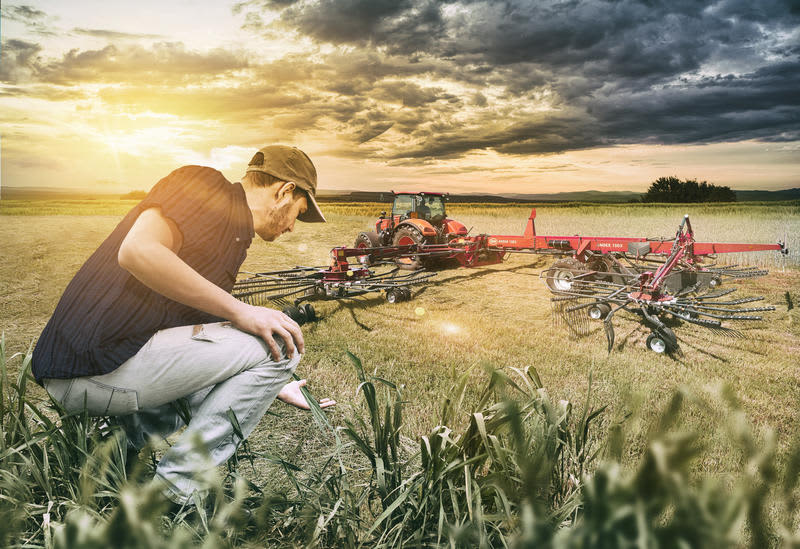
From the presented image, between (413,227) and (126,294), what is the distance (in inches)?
366

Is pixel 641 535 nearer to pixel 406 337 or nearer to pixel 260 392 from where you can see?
pixel 260 392

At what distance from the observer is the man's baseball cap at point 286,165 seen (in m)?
1.75

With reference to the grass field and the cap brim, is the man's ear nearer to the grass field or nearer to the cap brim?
the cap brim

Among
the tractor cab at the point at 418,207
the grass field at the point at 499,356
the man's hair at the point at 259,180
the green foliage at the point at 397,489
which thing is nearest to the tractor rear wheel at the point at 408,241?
the tractor cab at the point at 418,207

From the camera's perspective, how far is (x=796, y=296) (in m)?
7.59

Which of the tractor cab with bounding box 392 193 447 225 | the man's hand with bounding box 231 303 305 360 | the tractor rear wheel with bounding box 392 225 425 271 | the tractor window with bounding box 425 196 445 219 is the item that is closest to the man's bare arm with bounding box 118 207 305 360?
the man's hand with bounding box 231 303 305 360

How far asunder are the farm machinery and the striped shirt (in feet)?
12.5

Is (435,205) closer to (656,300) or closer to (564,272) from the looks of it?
(564,272)

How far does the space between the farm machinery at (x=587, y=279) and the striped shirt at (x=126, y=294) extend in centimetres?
380

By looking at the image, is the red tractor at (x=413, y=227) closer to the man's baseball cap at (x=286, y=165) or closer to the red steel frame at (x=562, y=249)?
the red steel frame at (x=562, y=249)

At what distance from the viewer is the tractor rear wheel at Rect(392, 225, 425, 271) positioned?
9.99 m

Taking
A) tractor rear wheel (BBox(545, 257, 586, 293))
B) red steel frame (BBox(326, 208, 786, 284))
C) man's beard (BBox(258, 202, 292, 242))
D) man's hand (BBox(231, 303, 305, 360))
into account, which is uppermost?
man's beard (BBox(258, 202, 292, 242))

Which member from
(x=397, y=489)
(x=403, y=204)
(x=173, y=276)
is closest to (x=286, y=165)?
(x=173, y=276)

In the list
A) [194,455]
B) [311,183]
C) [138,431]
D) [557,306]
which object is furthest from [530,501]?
[557,306]
